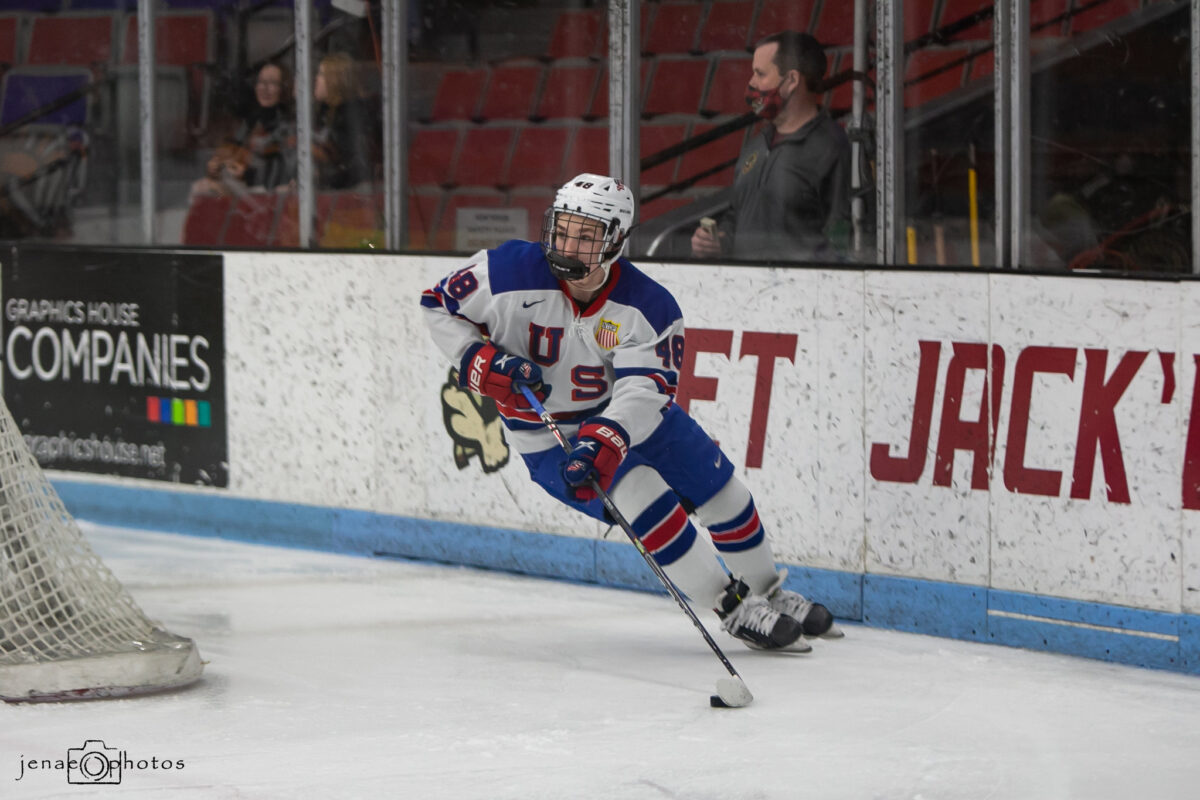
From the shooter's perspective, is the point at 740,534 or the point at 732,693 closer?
the point at 732,693

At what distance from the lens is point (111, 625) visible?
3.54 m

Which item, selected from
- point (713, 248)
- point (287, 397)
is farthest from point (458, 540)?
point (713, 248)

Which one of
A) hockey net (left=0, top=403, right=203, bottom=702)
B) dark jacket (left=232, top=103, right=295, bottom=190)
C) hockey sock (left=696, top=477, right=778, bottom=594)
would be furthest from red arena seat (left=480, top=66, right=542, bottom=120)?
hockey net (left=0, top=403, right=203, bottom=702)

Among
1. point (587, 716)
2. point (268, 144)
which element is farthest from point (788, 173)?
point (268, 144)

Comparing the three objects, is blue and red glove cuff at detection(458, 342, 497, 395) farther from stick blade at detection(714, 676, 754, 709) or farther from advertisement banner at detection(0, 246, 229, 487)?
advertisement banner at detection(0, 246, 229, 487)

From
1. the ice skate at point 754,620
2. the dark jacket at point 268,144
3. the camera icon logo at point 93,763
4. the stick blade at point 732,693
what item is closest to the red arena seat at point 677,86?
the dark jacket at point 268,144

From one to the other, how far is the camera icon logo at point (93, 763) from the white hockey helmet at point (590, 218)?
134cm

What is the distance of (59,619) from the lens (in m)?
3.55

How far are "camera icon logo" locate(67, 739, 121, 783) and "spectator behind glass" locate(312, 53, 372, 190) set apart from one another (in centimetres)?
256

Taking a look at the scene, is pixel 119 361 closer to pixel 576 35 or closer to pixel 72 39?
pixel 72 39

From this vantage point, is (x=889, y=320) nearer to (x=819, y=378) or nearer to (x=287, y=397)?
(x=819, y=378)

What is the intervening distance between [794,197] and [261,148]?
1938mm

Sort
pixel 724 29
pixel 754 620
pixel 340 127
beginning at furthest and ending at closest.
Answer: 1. pixel 340 127
2. pixel 724 29
3. pixel 754 620

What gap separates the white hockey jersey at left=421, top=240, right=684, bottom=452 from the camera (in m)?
3.74
